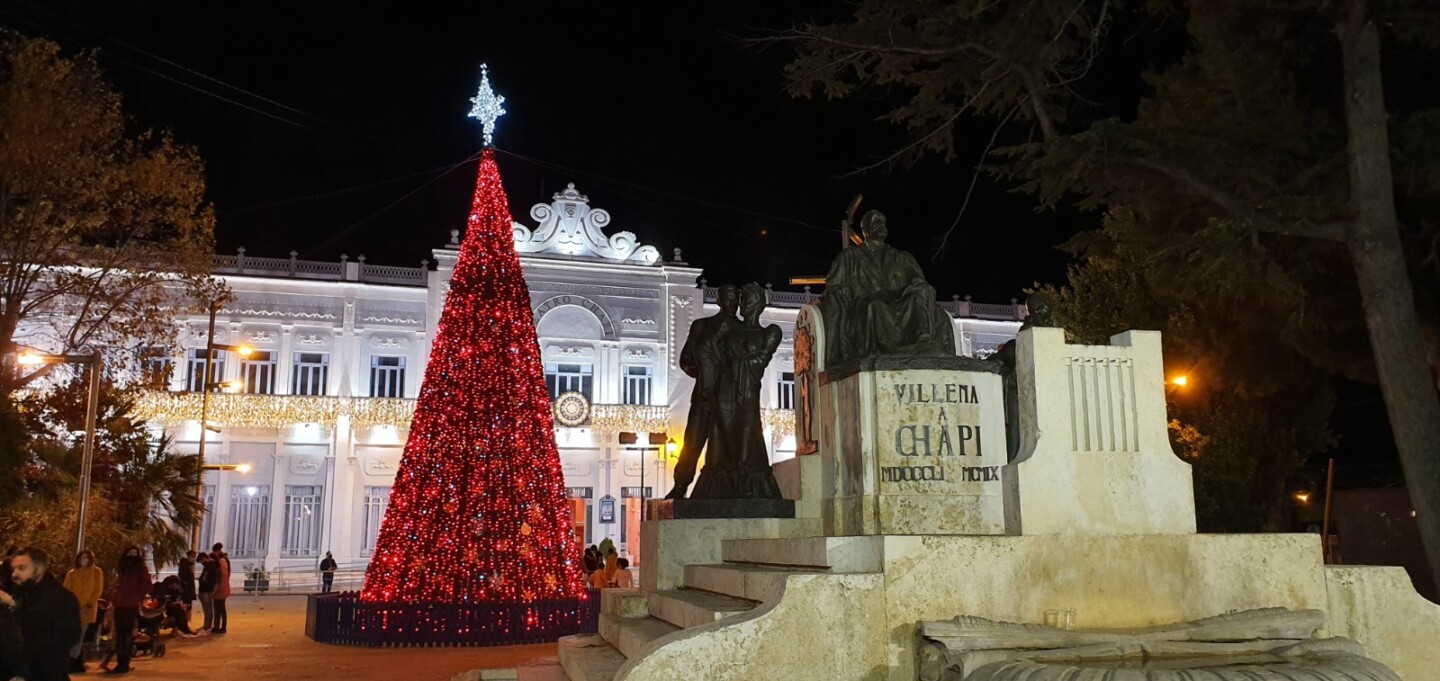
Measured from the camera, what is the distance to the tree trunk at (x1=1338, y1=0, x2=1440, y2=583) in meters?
10.6

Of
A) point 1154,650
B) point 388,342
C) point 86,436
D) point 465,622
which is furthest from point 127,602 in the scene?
point 388,342

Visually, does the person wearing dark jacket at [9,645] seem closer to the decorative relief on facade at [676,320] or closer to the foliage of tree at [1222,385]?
the foliage of tree at [1222,385]

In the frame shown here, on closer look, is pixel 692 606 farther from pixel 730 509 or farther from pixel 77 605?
pixel 77 605

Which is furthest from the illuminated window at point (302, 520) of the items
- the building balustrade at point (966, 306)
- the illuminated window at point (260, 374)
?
the building balustrade at point (966, 306)

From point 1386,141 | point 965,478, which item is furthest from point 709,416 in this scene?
point 1386,141

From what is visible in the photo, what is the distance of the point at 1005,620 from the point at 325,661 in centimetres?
971

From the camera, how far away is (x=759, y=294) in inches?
369

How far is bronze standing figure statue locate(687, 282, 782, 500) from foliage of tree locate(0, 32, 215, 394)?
13.1 m

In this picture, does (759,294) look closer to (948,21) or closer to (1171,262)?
(948,21)

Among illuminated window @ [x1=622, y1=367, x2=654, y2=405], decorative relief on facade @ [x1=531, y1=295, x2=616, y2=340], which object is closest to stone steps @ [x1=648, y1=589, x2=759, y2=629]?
decorative relief on facade @ [x1=531, y1=295, x2=616, y2=340]

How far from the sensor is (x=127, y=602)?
12305 mm

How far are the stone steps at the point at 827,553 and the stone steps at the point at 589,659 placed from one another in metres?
1.20

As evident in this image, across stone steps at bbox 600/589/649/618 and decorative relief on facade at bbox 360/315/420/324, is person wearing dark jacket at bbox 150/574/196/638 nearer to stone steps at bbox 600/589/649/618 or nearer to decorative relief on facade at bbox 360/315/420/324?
stone steps at bbox 600/589/649/618

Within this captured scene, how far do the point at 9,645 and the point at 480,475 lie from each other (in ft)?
25.8
